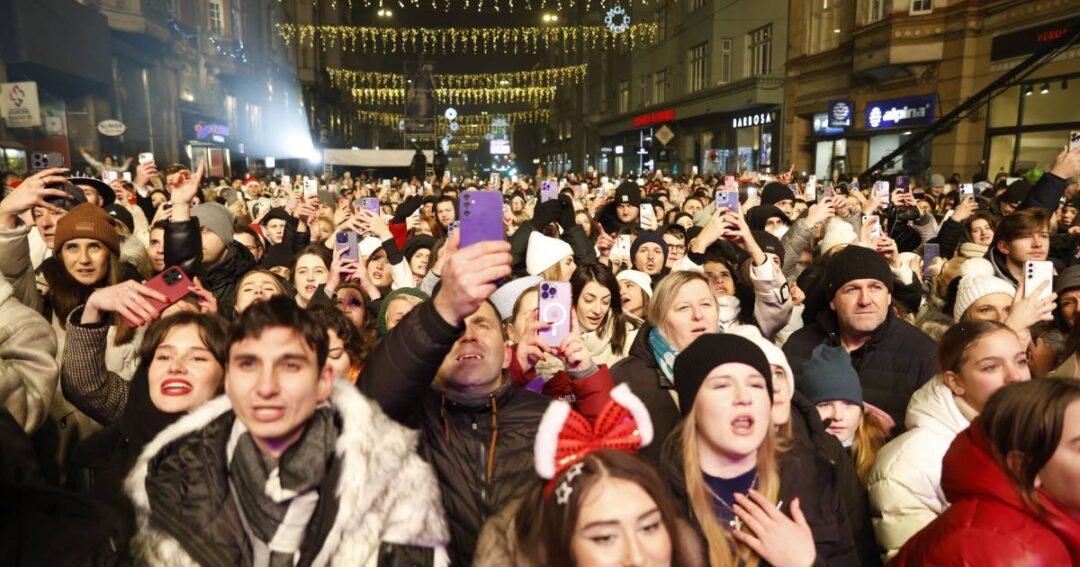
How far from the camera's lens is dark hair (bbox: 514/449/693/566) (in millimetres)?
2047

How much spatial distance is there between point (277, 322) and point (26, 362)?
195cm

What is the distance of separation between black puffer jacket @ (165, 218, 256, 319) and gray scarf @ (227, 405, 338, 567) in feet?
7.89

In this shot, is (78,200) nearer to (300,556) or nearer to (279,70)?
(300,556)

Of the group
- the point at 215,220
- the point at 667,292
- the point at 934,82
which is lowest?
the point at 667,292

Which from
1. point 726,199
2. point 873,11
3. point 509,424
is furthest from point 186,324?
point 873,11

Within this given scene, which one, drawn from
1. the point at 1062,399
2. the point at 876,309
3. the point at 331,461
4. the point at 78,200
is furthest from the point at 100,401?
the point at 876,309

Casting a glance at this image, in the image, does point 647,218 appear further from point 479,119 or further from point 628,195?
point 479,119


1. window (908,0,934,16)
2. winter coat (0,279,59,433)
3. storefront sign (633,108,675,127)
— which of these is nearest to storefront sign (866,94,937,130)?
window (908,0,934,16)

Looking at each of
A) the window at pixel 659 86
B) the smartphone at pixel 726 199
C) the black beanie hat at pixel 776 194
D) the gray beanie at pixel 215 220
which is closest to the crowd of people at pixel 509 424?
the gray beanie at pixel 215 220

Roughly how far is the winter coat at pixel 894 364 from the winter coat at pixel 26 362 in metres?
3.87

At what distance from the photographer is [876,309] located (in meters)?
4.16

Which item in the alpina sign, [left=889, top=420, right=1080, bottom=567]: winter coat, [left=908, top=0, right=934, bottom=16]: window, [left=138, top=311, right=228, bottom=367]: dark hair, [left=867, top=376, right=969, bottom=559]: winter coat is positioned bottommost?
[left=867, top=376, right=969, bottom=559]: winter coat

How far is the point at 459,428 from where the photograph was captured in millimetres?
2809

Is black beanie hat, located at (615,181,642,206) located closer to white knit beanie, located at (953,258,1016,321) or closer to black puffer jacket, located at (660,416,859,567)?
white knit beanie, located at (953,258,1016,321)
